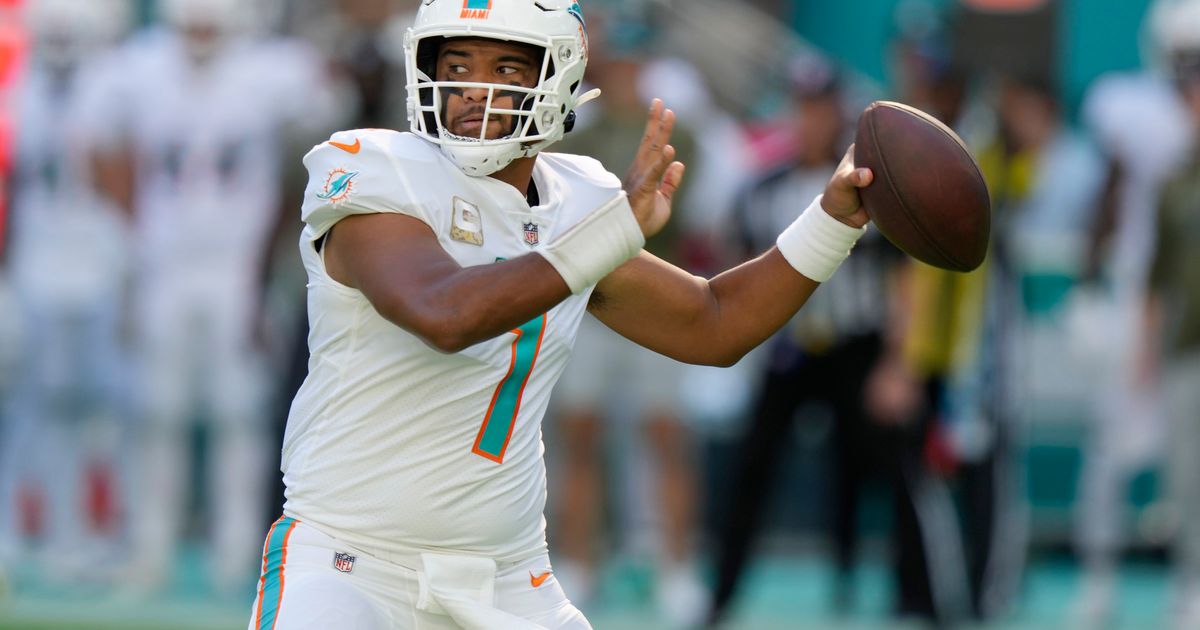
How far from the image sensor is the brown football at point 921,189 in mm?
3693

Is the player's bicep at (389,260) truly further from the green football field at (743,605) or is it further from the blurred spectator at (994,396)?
the blurred spectator at (994,396)

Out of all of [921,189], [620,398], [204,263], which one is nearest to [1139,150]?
[620,398]

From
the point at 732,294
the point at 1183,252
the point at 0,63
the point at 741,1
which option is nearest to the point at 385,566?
the point at 732,294

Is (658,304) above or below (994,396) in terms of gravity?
above

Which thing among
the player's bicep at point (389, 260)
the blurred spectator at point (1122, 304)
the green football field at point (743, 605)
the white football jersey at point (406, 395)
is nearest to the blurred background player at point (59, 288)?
the green football field at point (743, 605)

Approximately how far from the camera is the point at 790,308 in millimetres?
3822

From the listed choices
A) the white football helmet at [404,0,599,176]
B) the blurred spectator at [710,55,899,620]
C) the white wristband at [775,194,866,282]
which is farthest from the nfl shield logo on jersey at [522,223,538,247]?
the blurred spectator at [710,55,899,620]

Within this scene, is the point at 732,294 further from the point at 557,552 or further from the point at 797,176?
the point at 557,552

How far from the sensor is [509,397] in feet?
11.6

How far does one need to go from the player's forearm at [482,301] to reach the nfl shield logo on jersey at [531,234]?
40 centimetres

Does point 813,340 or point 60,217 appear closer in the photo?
point 813,340

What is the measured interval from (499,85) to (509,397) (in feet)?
1.82

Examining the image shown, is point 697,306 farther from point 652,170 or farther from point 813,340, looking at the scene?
point 813,340

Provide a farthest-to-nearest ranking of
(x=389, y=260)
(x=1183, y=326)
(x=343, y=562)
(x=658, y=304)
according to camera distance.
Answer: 1. (x=1183, y=326)
2. (x=658, y=304)
3. (x=343, y=562)
4. (x=389, y=260)
